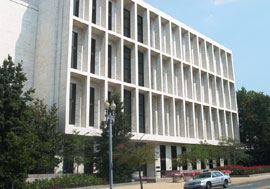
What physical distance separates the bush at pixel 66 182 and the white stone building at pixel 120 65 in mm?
5107

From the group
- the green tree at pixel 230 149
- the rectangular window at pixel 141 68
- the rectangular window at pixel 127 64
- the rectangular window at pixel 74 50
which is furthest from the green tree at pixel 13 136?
the green tree at pixel 230 149

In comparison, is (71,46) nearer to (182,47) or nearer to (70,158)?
(70,158)

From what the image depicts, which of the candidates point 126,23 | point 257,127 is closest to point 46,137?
point 126,23

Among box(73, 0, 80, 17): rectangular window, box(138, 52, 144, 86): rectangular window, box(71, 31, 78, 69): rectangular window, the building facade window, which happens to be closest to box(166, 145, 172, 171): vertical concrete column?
the building facade window

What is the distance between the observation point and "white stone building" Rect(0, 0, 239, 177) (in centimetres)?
3216

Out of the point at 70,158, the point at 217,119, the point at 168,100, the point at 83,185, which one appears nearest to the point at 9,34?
the point at 70,158

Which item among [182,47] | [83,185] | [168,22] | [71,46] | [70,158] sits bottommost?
[83,185]

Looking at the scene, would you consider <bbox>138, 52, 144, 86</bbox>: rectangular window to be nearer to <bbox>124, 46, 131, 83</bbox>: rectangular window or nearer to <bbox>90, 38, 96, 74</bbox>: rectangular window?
<bbox>124, 46, 131, 83</bbox>: rectangular window

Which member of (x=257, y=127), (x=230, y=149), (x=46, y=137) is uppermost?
(x=257, y=127)

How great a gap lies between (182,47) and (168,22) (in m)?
5.15

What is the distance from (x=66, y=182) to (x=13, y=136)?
22.8ft

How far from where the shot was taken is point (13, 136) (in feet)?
63.4

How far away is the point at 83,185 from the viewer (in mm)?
24906

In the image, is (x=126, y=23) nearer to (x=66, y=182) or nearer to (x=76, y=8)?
(x=76, y=8)
